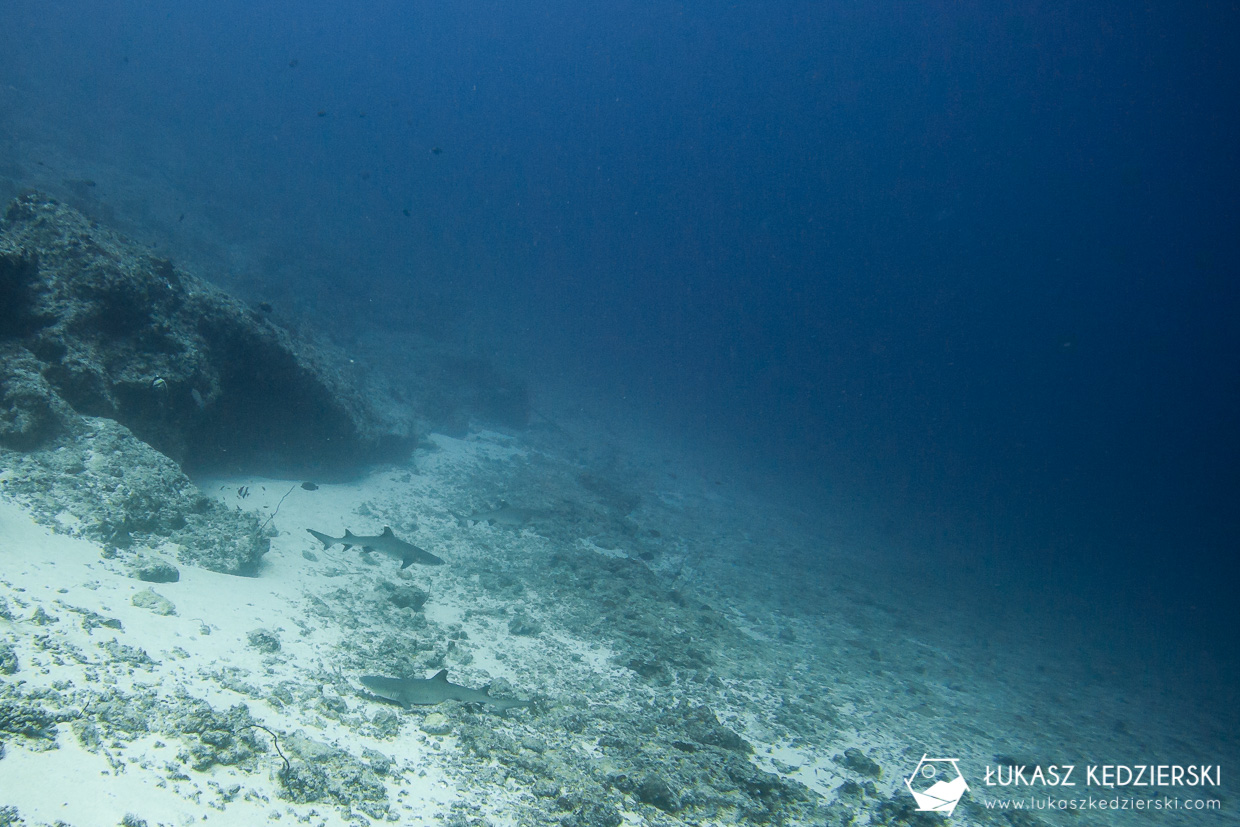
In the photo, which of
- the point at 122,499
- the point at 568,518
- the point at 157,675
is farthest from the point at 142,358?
the point at 568,518

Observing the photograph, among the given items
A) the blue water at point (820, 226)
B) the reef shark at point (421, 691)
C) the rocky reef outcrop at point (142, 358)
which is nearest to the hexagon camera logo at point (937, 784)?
the reef shark at point (421, 691)

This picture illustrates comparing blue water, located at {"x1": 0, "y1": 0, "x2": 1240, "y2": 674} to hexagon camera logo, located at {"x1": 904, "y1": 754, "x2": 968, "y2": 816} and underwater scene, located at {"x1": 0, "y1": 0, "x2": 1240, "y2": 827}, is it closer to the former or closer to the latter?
underwater scene, located at {"x1": 0, "y1": 0, "x2": 1240, "y2": 827}

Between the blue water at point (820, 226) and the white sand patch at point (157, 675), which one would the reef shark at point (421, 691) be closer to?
the white sand patch at point (157, 675)

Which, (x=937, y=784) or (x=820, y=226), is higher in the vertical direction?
(x=820, y=226)

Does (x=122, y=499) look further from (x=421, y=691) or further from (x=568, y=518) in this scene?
(x=568, y=518)

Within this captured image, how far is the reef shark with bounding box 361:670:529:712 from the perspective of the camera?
4.46 m

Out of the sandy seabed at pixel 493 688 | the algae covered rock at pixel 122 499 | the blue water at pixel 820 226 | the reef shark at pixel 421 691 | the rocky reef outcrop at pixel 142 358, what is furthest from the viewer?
the blue water at pixel 820 226

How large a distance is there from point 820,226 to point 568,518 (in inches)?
5833

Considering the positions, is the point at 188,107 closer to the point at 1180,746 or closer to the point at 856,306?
the point at 1180,746

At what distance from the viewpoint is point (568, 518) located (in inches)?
502

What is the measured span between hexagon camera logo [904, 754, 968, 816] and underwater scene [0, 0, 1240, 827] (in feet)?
0.30

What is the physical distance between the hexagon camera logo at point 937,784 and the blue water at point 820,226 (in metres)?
20.9

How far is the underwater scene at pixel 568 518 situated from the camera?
12.9 feet

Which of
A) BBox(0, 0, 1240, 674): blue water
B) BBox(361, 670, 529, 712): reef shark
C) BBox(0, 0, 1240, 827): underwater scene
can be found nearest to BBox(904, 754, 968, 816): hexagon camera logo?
BBox(0, 0, 1240, 827): underwater scene
